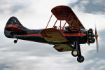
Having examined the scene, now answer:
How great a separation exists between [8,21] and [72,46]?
1091cm

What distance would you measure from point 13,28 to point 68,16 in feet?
25.2

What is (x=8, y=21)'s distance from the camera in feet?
139

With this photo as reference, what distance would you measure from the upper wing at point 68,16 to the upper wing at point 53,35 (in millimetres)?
1752

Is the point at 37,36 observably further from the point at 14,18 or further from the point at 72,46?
the point at 14,18

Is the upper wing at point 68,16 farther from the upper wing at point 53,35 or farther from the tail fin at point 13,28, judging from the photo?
the tail fin at point 13,28

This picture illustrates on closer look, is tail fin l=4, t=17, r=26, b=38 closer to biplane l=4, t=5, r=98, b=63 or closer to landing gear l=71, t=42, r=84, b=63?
biplane l=4, t=5, r=98, b=63

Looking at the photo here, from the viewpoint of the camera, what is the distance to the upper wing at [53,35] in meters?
30.9

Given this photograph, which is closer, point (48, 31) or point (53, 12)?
point (48, 31)

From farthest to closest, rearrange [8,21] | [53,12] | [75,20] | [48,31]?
[8,21]
[75,20]
[53,12]
[48,31]

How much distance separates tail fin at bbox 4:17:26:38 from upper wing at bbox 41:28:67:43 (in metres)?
5.60

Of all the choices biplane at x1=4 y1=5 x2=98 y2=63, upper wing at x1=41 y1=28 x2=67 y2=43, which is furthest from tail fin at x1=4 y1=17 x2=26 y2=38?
upper wing at x1=41 y1=28 x2=67 y2=43

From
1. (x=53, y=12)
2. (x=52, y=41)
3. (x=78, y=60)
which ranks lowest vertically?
(x=78, y=60)

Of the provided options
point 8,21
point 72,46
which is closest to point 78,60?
point 72,46

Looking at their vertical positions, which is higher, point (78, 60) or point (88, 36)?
point (88, 36)
